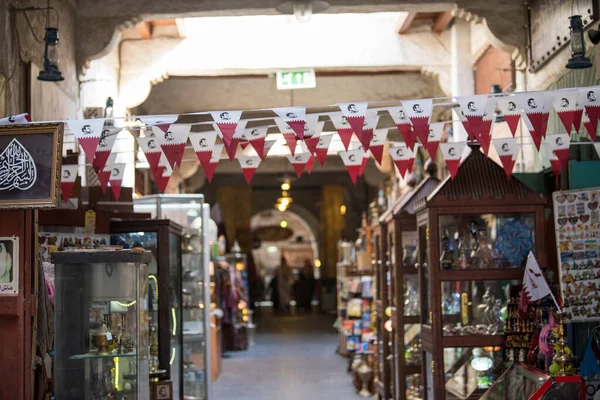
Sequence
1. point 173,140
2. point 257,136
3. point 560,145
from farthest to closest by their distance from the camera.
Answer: point 257,136 → point 560,145 → point 173,140

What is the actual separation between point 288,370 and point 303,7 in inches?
280

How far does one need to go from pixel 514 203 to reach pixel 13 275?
11.9 feet

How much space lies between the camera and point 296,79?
39.5 ft

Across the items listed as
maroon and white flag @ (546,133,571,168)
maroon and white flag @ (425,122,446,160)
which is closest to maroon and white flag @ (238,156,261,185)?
maroon and white flag @ (425,122,446,160)

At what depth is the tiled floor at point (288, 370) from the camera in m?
11.5

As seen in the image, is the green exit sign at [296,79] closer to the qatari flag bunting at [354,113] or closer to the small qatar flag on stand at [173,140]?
the small qatar flag on stand at [173,140]

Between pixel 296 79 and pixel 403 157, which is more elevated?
pixel 296 79

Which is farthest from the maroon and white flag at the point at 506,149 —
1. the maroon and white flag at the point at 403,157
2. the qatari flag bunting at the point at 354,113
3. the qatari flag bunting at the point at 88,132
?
the qatari flag bunting at the point at 88,132

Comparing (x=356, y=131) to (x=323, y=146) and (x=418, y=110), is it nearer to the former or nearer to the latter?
(x=418, y=110)

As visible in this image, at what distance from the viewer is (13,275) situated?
525 centimetres

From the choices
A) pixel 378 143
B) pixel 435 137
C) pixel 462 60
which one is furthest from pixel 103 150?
pixel 462 60

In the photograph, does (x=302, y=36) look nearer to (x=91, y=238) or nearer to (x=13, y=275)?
(x=91, y=238)

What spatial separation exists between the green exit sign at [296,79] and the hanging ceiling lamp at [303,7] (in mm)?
2835

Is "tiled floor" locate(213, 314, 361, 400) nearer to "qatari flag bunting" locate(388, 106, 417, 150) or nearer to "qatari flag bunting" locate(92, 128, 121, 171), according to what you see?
"qatari flag bunting" locate(388, 106, 417, 150)
